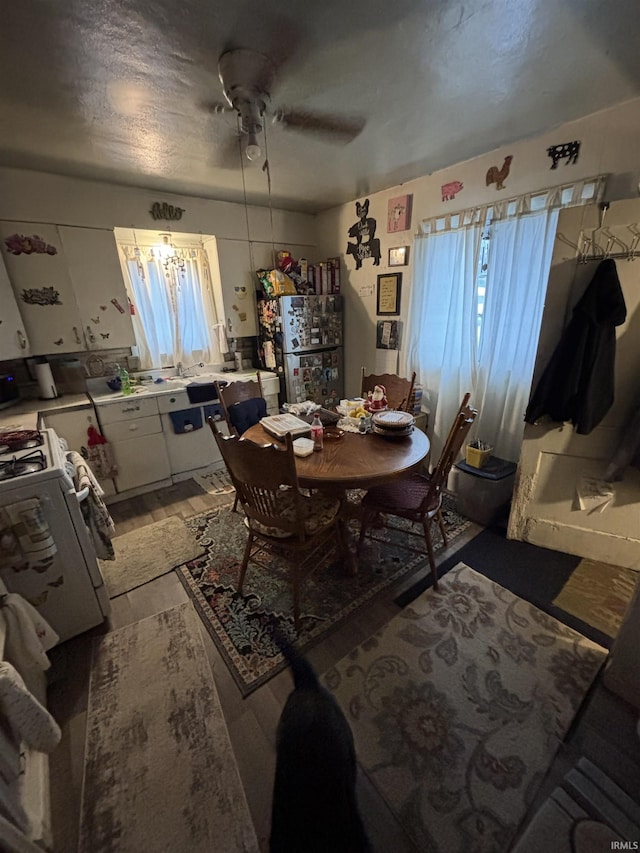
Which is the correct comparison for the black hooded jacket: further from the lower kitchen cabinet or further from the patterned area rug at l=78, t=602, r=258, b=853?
the lower kitchen cabinet

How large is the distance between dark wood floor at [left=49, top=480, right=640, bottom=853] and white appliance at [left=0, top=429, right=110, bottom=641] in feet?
0.48

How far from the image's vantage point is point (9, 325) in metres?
2.34

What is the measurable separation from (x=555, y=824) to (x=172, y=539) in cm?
224

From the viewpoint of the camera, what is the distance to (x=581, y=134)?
1.89m

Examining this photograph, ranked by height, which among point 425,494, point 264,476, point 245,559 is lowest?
point 245,559

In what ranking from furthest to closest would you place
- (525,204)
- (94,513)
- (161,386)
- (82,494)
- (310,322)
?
(310,322), (161,386), (525,204), (94,513), (82,494)

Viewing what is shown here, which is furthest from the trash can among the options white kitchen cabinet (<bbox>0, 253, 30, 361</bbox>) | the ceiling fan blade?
white kitchen cabinet (<bbox>0, 253, 30, 361</bbox>)

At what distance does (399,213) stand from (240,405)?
219 centimetres

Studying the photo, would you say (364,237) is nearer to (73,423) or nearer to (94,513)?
(73,423)

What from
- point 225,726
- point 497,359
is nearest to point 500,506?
point 497,359

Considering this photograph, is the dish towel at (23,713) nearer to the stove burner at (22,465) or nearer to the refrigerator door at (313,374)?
the stove burner at (22,465)

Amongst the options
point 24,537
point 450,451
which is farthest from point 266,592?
point 450,451

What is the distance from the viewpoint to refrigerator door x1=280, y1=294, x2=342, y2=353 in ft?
10.6

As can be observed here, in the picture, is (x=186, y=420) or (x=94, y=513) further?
(x=186, y=420)
